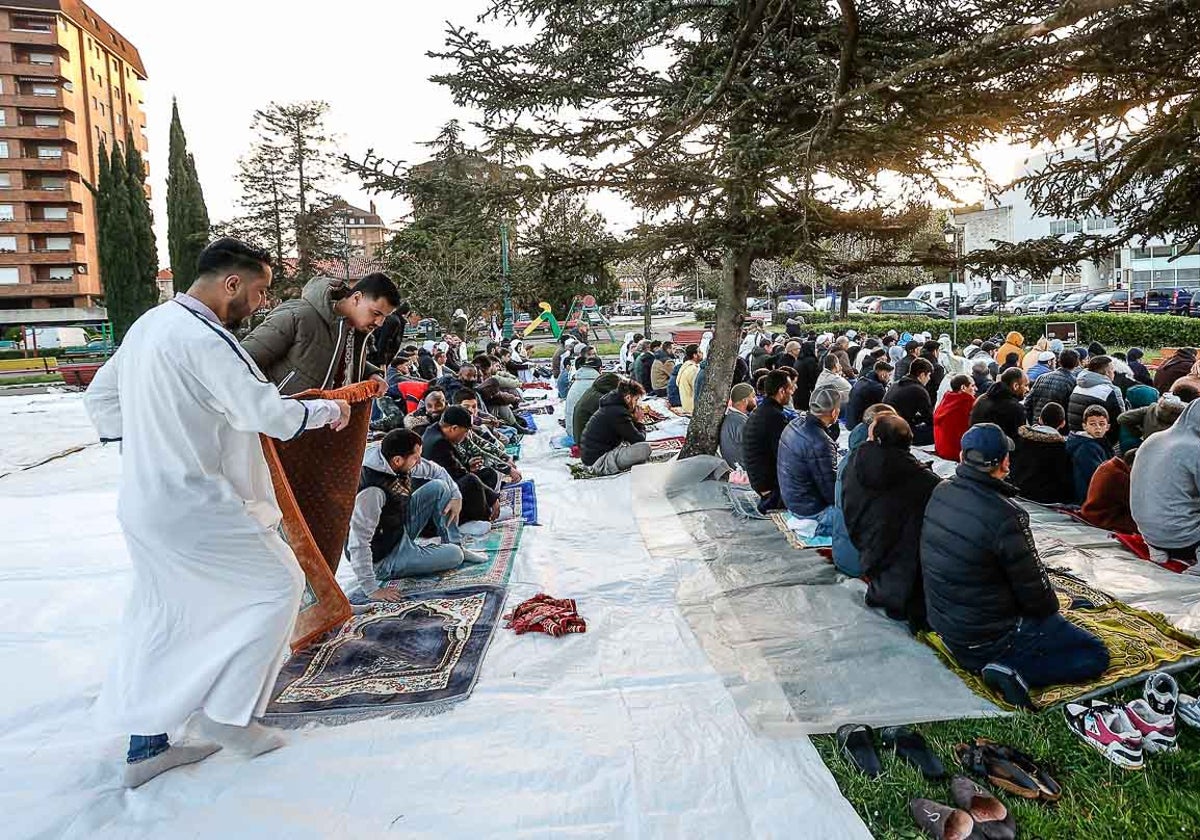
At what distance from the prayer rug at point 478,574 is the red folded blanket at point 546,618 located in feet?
1.95

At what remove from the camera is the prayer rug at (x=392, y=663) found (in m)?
3.65

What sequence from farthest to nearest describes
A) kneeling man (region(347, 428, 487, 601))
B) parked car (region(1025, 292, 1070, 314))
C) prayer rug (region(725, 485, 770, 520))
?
parked car (region(1025, 292, 1070, 314)) < prayer rug (region(725, 485, 770, 520)) < kneeling man (region(347, 428, 487, 601))

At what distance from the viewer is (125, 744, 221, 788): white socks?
10.0 feet

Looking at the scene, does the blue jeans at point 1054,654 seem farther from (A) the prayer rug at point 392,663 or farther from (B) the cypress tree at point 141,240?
(B) the cypress tree at point 141,240

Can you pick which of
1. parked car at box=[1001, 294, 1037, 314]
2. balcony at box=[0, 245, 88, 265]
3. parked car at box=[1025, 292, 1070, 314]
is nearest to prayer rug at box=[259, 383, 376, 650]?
parked car at box=[1025, 292, 1070, 314]

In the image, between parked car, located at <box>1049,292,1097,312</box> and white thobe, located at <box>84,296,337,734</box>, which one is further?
parked car, located at <box>1049,292,1097,312</box>

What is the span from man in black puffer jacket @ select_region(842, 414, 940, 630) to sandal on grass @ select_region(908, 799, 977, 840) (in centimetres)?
158

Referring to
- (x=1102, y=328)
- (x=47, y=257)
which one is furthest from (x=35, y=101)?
(x=1102, y=328)

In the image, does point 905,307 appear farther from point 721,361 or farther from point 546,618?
point 546,618

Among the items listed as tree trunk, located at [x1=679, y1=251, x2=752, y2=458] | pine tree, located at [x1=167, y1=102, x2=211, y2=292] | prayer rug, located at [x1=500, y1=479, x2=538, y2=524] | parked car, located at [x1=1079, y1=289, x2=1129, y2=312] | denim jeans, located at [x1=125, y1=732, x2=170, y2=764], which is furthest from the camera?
pine tree, located at [x1=167, y1=102, x2=211, y2=292]

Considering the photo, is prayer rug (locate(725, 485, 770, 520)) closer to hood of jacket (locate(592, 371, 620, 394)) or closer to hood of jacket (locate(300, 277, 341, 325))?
hood of jacket (locate(592, 371, 620, 394))

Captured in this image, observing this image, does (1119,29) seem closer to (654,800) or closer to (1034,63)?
(1034,63)

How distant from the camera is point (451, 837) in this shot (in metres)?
2.76

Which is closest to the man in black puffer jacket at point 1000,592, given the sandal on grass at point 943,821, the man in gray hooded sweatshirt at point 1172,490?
the sandal on grass at point 943,821
